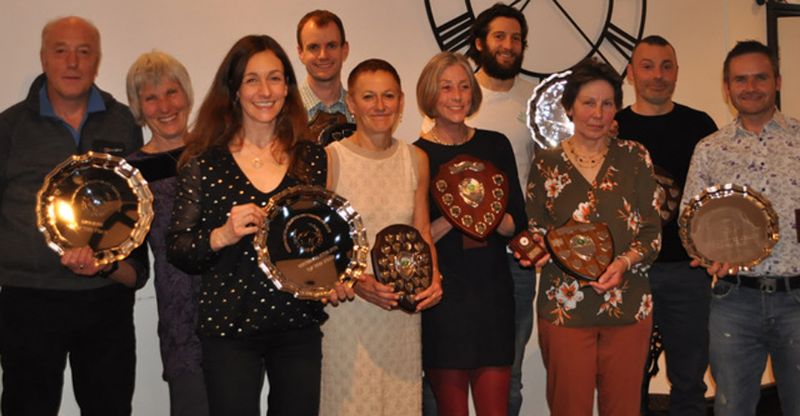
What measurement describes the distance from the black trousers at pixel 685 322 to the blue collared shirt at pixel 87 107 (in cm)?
243

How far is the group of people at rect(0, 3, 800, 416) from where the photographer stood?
2.83 meters

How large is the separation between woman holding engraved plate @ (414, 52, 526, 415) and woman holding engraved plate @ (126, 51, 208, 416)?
857 millimetres

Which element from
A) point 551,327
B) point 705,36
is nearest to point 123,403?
point 551,327

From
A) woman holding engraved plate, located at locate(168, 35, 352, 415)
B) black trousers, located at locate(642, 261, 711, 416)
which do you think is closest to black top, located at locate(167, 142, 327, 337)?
woman holding engraved plate, located at locate(168, 35, 352, 415)

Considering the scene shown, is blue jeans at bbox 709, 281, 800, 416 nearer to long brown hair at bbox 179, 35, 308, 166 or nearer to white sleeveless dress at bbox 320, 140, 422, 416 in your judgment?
white sleeveless dress at bbox 320, 140, 422, 416

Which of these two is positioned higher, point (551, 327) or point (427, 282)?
point (427, 282)

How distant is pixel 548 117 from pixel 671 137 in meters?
0.57

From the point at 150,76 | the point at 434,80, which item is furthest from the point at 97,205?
the point at 434,80

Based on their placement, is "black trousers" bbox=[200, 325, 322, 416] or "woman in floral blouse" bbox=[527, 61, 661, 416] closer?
"black trousers" bbox=[200, 325, 322, 416]

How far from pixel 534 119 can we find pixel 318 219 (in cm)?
145

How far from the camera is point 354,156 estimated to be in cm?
307

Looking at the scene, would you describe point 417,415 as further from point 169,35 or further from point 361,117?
point 169,35

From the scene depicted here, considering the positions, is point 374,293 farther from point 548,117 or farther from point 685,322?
point 685,322

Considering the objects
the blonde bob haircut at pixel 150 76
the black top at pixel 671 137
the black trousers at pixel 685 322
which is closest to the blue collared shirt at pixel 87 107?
the blonde bob haircut at pixel 150 76
